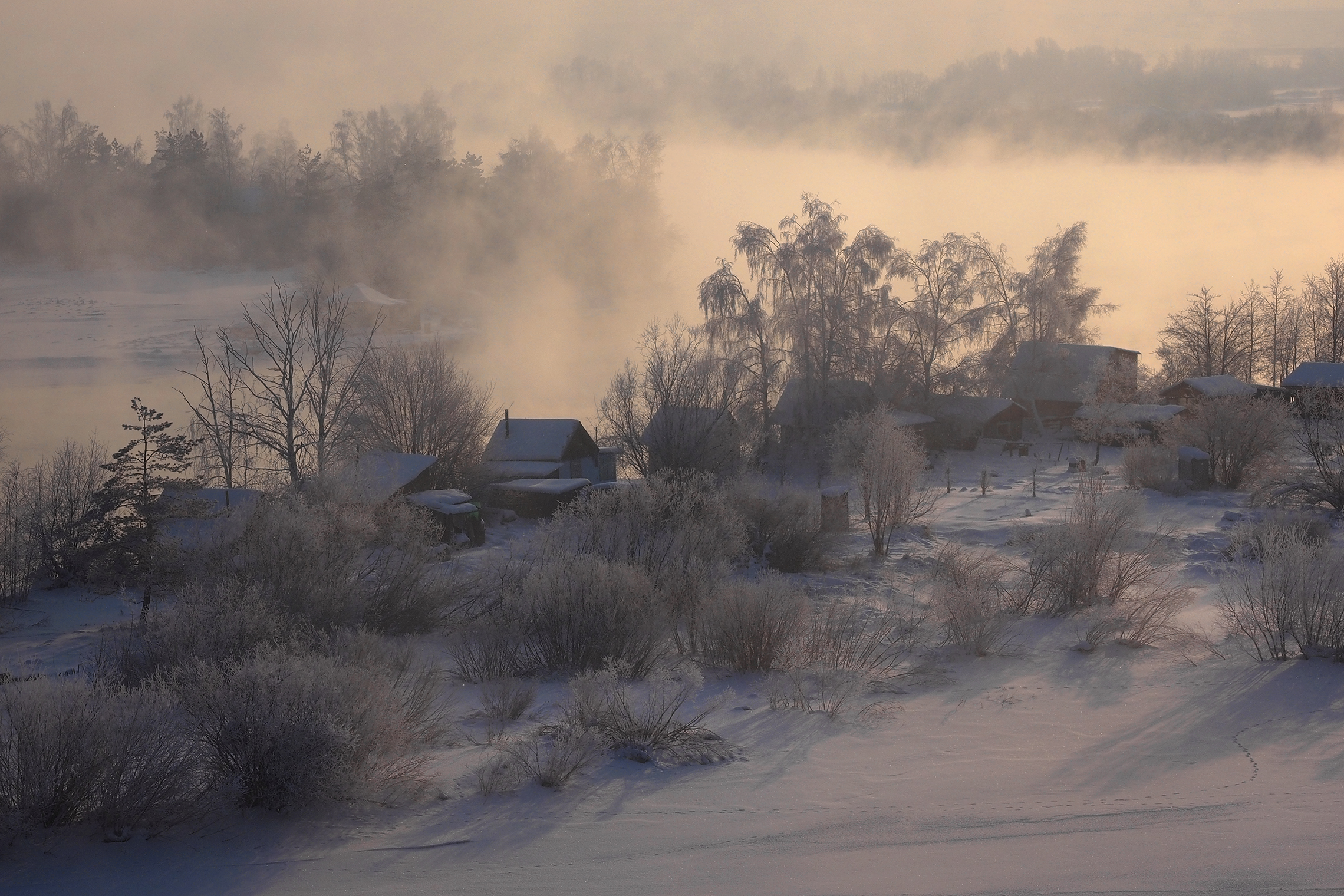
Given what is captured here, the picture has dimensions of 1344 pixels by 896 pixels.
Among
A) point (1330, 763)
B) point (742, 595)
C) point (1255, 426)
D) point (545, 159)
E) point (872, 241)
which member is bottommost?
point (1330, 763)

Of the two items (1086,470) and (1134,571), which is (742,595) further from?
(1086,470)

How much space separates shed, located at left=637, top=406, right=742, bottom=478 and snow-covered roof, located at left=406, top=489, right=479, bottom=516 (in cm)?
630

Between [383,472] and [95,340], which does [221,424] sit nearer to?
[383,472]

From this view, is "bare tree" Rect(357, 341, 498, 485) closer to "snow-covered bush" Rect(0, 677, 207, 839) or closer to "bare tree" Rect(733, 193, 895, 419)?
"bare tree" Rect(733, 193, 895, 419)

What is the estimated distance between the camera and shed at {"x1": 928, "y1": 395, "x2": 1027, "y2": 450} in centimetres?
4300

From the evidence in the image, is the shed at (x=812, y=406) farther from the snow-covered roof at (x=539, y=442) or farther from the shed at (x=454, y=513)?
the shed at (x=454, y=513)

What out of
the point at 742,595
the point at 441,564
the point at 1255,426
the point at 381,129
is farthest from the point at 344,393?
the point at 381,129

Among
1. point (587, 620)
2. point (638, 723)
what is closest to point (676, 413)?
point (587, 620)

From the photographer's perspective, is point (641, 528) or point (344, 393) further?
point (344, 393)

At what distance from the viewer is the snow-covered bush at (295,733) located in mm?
7195

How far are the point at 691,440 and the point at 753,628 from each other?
17.5 m

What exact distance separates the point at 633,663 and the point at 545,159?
66142 millimetres

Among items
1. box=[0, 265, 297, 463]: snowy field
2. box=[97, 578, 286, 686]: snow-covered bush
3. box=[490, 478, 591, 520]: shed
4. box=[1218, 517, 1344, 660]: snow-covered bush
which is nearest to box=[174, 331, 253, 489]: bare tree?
box=[0, 265, 297, 463]: snowy field

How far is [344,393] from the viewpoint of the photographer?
3366cm
